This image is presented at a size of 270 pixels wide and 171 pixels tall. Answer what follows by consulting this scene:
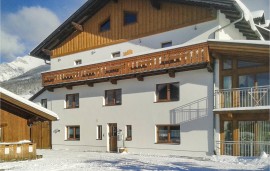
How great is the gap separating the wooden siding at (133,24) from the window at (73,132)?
5.81 m

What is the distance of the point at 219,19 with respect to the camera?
65.9ft

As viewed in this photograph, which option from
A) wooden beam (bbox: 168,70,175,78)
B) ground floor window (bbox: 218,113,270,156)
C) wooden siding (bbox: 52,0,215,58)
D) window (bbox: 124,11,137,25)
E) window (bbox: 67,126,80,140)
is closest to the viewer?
ground floor window (bbox: 218,113,270,156)

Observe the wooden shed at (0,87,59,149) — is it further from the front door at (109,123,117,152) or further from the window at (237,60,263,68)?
the window at (237,60,263,68)

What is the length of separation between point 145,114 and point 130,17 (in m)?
6.74

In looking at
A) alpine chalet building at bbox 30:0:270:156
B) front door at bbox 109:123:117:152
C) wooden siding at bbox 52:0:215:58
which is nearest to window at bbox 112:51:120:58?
alpine chalet building at bbox 30:0:270:156

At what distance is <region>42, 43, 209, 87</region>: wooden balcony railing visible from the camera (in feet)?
63.6

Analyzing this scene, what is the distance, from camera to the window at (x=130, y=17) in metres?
24.4

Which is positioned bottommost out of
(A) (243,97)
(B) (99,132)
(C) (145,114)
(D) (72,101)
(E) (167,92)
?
(B) (99,132)

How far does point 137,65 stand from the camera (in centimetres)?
2203

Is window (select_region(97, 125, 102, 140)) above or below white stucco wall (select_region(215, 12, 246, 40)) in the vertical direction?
below

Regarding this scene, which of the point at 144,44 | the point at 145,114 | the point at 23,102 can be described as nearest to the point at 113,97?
the point at 145,114

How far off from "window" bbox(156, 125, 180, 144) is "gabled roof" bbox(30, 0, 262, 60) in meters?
6.80

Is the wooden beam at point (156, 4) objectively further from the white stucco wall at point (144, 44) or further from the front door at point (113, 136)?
the front door at point (113, 136)

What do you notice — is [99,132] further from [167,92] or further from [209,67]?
[209,67]
